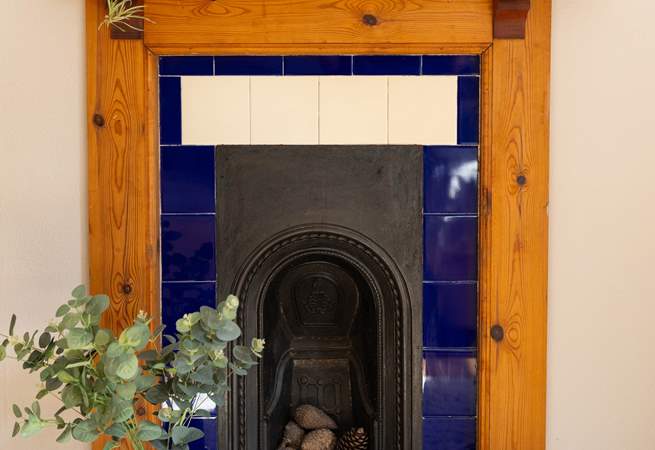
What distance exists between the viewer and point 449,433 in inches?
65.4

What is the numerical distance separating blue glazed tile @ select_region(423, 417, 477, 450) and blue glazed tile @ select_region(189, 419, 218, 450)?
2.00 feet

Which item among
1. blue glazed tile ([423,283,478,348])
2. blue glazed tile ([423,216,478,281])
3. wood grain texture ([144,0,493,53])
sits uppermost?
wood grain texture ([144,0,493,53])

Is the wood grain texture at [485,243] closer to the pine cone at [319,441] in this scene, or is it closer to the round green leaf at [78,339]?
the pine cone at [319,441]

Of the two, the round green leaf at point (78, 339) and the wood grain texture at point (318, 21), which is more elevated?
the wood grain texture at point (318, 21)

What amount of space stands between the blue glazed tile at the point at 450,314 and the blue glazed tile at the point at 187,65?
89 centimetres

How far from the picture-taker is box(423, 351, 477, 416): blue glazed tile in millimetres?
1656

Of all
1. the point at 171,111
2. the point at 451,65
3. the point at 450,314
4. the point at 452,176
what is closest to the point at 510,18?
the point at 451,65

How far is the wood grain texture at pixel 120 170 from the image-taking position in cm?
161

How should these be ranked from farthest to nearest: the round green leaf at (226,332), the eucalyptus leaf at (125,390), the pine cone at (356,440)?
the pine cone at (356,440), the round green leaf at (226,332), the eucalyptus leaf at (125,390)

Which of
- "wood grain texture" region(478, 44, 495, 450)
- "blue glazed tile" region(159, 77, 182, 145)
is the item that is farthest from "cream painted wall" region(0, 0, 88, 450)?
"wood grain texture" region(478, 44, 495, 450)

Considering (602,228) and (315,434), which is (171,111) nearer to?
(315,434)

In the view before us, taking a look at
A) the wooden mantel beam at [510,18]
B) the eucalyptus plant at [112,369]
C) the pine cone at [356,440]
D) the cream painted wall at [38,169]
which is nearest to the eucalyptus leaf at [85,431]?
the eucalyptus plant at [112,369]

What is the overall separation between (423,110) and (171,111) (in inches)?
28.6

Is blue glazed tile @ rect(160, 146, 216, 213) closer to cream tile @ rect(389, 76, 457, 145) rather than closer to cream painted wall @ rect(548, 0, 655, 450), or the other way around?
cream tile @ rect(389, 76, 457, 145)
